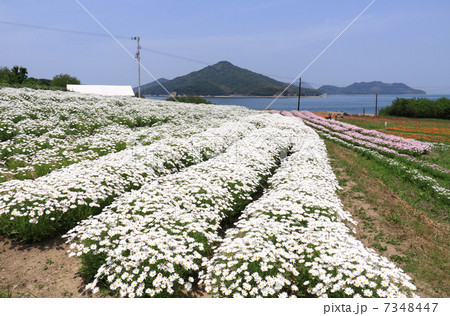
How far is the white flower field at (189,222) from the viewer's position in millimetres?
4559

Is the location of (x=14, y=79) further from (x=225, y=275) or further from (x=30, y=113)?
(x=225, y=275)

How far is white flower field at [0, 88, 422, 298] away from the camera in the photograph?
15.0ft

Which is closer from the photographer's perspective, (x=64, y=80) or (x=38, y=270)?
(x=38, y=270)

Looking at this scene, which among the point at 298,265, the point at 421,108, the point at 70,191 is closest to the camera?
the point at 298,265

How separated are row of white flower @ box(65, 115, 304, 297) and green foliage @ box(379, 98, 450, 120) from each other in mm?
69251

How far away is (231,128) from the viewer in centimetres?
1916

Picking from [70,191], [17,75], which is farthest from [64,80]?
[70,191]

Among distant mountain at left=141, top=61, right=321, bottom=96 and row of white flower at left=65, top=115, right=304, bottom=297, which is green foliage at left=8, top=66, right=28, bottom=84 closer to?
distant mountain at left=141, top=61, right=321, bottom=96

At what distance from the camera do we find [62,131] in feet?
50.4

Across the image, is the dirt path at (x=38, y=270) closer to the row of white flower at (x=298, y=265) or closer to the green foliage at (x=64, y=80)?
the row of white flower at (x=298, y=265)

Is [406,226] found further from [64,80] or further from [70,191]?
[64,80]

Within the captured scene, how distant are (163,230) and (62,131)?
12752mm

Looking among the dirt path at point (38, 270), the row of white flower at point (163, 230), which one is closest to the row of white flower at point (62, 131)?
the dirt path at point (38, 270)
